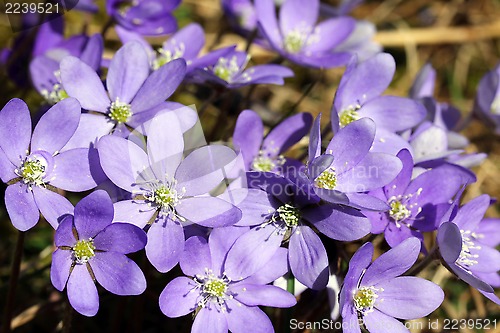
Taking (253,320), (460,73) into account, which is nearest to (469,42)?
(460,73)

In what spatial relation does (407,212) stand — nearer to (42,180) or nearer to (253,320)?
(253,320)

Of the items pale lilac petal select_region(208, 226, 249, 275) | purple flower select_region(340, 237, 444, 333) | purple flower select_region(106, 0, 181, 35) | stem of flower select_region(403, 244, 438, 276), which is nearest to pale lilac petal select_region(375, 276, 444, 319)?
purple flower select_region(340, 237, 444, 333)

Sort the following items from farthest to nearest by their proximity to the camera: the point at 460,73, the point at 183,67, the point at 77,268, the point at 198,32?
the point at 460,73, the point at 198,32, the point at 183,67, the point at 77,268

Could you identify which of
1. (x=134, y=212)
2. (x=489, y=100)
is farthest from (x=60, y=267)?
(x=489, y=100)

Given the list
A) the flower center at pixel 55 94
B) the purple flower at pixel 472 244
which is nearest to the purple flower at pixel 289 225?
the purple flower at pixel 472 244

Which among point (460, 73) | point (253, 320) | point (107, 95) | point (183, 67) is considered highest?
point (183, 67)

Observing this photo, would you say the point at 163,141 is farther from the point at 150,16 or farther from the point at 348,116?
the point at 150,16
